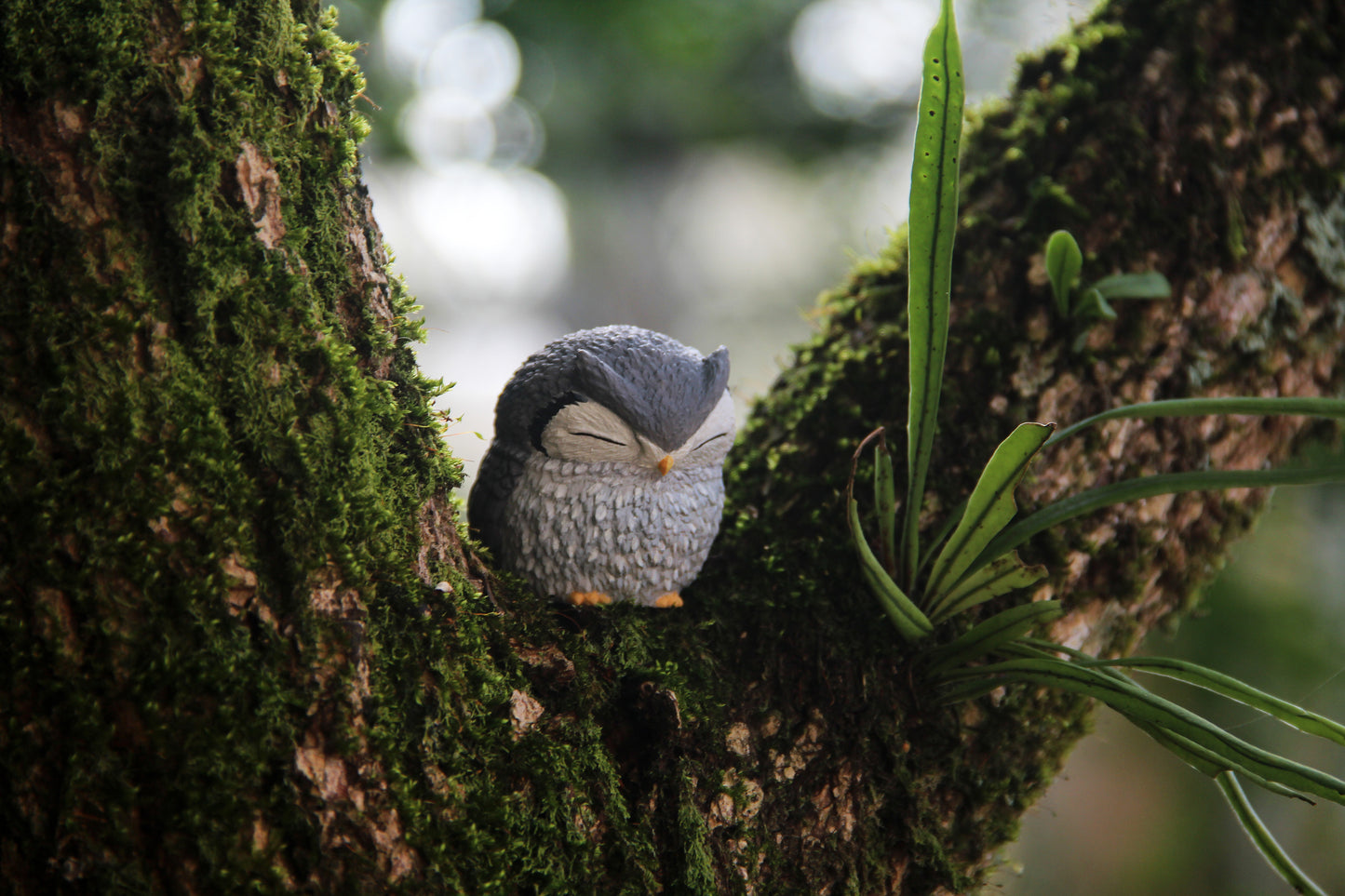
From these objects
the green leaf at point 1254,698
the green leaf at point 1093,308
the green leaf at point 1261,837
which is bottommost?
the green leaf at point 1261,837

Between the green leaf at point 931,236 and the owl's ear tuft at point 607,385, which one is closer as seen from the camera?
the green leaf at point 931,236

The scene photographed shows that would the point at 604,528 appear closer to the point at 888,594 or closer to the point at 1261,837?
the point at 888,594

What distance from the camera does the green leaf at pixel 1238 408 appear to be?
84 centimetres

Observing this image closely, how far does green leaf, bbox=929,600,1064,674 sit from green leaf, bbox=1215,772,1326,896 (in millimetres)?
266

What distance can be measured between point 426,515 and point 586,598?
27 cm

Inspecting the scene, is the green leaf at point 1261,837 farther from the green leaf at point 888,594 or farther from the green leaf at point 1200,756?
the green leaf at point 888,594

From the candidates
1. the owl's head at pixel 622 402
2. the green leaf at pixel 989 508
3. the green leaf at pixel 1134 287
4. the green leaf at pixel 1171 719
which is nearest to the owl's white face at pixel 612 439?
the owl's head at pixel 622 402

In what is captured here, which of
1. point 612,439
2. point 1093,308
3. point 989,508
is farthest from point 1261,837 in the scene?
point 612,439

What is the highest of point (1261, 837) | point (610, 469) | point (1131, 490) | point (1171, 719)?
point (1131, 490)

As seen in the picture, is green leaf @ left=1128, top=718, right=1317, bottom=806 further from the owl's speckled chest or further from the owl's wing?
the owl's wing

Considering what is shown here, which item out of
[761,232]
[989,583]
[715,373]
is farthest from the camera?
[761,232]

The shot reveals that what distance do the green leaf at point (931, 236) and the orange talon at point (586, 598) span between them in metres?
0.40

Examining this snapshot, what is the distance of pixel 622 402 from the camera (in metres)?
1.04

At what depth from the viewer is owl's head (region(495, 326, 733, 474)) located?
1.05 meters
